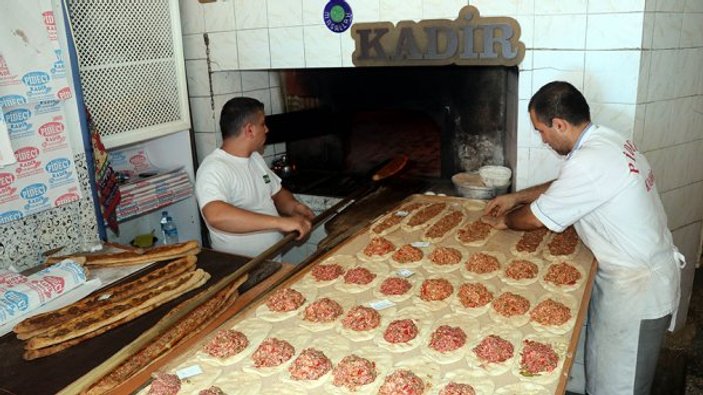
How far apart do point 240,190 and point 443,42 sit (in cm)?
159

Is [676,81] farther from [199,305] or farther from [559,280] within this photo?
[199,305]

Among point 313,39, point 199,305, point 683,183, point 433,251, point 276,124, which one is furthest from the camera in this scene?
point 276,124

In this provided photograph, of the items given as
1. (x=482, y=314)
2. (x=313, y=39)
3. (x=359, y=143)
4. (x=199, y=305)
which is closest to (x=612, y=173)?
(x=482, y=314)

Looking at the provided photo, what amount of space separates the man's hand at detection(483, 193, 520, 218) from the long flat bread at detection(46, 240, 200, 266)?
5.87 ft

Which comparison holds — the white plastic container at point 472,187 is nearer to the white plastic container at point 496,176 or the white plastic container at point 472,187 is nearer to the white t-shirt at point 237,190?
the white plastic container at point 496,176

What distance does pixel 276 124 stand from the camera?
4.72m

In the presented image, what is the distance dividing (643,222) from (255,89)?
331 cm

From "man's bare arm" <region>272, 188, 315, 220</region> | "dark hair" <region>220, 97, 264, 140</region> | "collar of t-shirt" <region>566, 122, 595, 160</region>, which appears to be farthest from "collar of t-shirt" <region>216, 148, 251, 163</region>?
"collar of t-shirt" <region>566, 122, 595, 160</region>

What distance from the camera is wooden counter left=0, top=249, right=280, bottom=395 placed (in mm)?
2121

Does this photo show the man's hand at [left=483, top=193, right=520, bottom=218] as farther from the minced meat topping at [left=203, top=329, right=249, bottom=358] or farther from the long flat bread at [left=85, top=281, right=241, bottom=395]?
the minced meat topping at [left=203, top=329, right=249, bottom=358]

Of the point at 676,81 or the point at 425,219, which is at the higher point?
the point at 676,81

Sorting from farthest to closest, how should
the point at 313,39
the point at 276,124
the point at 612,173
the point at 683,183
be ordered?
1. the point at 276,124
2. the point at 313,39
3. the point at 683,183
4. the point at 612,173

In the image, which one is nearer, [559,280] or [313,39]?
[559,280]

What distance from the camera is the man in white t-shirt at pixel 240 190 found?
321 centimetres
